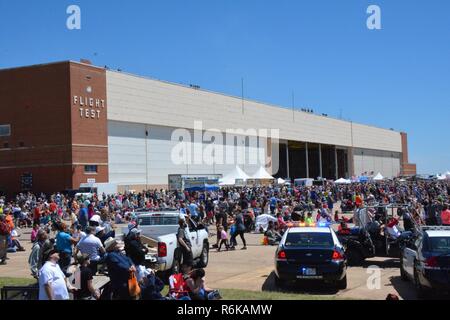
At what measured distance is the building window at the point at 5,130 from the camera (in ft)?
175

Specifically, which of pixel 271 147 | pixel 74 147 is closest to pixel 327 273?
pixel 74 147

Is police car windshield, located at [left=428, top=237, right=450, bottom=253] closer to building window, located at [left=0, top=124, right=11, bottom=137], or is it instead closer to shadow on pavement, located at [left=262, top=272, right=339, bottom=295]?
shadow on pavement, located at [left=262, top=272, right=339, bottom=295]

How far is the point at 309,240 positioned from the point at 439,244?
2729 millimetres

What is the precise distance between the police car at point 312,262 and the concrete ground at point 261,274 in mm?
326

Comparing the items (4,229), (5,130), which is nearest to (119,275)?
(4,229)

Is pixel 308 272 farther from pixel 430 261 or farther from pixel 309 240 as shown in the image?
pixel 430 261

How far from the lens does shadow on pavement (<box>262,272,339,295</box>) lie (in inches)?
462

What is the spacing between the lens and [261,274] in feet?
46.9

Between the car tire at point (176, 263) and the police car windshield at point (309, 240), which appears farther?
the car tire at point (176, 263)

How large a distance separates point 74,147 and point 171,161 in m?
13.6

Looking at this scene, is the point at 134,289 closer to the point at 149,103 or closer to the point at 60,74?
the point at 60,74

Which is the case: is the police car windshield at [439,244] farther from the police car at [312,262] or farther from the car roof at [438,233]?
the police car at [312,262]

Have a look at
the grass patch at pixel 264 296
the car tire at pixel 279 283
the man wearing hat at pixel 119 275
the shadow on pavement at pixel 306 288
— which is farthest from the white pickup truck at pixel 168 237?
the man wearing hat at pixel 119 275

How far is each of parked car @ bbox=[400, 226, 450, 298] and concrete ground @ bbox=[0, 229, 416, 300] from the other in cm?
57
